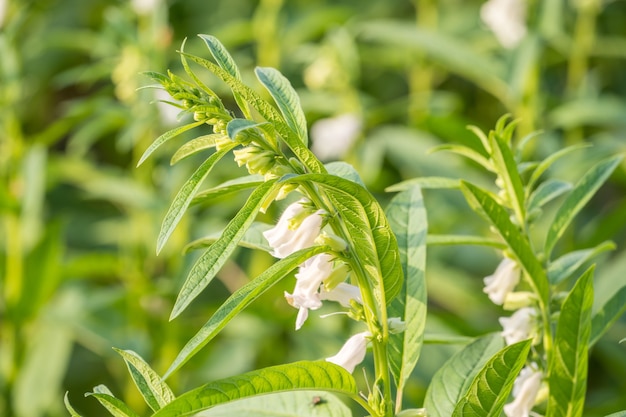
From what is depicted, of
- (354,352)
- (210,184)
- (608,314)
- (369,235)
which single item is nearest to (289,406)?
(354,352)

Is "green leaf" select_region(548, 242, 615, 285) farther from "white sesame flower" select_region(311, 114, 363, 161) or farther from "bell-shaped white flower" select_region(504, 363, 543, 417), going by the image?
"white sesame flower" select_region(311, 114, 363, 161)

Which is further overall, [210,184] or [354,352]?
[210,184]

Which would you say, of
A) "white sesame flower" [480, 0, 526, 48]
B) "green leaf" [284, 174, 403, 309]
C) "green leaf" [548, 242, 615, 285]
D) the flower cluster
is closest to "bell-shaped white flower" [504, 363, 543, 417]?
the flower cluster

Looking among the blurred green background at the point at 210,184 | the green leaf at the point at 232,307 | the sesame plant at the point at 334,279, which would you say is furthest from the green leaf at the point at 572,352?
the blurred green background at the point at 210,184

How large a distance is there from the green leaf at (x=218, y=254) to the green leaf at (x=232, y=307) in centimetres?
2

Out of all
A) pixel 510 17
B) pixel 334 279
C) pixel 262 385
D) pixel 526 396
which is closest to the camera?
pixel 262 385

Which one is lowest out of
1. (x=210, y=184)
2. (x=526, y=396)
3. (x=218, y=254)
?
(x=210, y=184)

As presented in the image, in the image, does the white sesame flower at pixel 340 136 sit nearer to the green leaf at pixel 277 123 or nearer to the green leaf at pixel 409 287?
the green leaf at pixel 409 287

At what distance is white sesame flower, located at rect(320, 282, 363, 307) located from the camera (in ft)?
2.37

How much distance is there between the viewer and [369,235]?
671mm

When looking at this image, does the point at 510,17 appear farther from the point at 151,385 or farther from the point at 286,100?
the point at 151,385

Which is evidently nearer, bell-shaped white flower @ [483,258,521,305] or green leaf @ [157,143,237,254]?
green leaf @ [157,143,237,254]

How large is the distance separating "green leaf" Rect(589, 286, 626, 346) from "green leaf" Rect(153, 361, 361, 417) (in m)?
0.32

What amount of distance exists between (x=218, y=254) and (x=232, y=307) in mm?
38
